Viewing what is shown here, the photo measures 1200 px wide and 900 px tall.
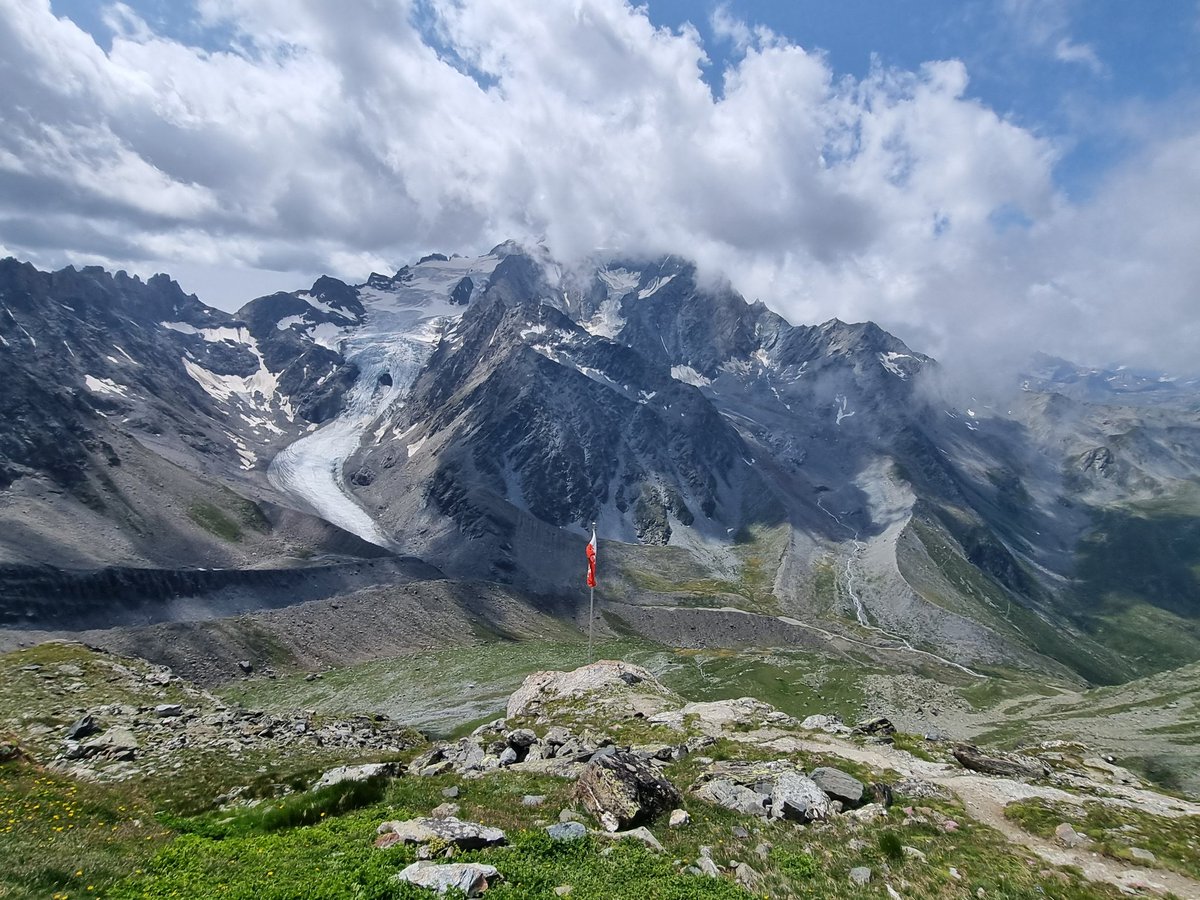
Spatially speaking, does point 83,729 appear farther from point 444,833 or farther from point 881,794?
point 881,794

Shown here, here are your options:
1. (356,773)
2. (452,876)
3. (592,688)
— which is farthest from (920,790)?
(592,688)

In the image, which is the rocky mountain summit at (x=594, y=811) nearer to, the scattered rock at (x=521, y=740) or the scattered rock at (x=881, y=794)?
the scattered rock at (x=881, y=794)

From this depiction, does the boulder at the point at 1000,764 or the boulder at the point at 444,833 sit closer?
the boulder at the point at 444,833

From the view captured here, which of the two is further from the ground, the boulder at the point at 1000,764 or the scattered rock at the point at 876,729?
the boulder at the point at 1000,764

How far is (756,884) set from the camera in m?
17.1

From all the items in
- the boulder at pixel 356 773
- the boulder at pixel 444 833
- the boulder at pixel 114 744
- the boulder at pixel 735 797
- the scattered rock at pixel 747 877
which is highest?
the scattered rock at pixel 747 877

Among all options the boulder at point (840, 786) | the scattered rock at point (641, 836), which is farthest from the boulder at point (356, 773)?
the boulder at point (840, 786)

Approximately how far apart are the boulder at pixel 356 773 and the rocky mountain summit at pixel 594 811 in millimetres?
163

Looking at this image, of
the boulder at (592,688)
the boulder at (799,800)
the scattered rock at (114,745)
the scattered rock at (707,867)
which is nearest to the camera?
the scattered rock at (707,867)

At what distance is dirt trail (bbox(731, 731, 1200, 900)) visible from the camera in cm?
1967

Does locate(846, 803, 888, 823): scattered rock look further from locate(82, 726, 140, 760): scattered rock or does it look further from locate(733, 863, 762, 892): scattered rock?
locate(82, 726, 140, 760): scattered rock

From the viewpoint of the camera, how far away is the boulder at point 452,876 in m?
13.9

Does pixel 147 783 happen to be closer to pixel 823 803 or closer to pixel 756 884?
pixel 756 884

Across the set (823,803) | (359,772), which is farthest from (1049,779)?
(359,772)
